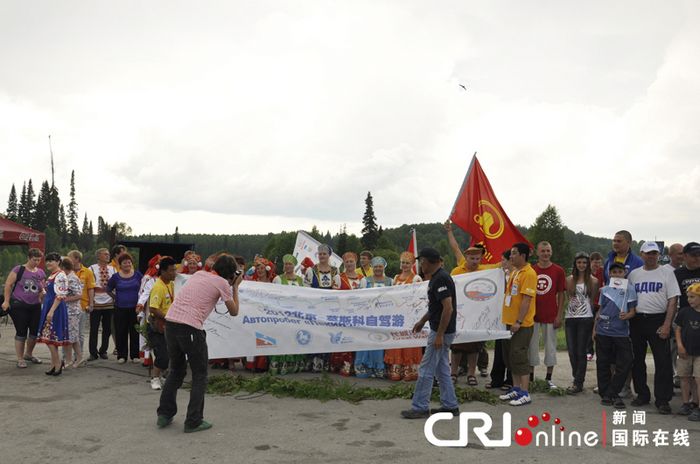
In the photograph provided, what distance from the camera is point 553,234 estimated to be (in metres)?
84.1

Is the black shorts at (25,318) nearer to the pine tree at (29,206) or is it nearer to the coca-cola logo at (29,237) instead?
the coca-cola logo at (29,237)

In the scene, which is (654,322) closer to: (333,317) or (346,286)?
(333,317)

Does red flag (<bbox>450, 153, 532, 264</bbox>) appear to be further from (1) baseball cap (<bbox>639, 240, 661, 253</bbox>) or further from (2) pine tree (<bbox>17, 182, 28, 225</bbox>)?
(2) pine tree (<bbox>17, 182, 28, 225</bbox>)

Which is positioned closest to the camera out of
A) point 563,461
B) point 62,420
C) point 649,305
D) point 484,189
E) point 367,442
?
point 563,461

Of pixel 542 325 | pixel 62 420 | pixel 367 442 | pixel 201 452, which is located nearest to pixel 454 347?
pixel 542 325

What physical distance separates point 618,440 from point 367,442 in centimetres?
258

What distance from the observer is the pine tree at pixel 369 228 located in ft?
312

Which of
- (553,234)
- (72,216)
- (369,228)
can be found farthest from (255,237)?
(553,234)

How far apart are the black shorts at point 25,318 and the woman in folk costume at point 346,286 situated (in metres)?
5.19

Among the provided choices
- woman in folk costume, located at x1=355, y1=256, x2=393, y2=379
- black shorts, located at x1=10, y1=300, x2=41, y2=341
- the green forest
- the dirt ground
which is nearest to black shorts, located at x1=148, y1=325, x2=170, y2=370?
the dirt ground

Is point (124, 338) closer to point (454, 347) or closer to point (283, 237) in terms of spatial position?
point (454, 347)

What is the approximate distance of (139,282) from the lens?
399 inches

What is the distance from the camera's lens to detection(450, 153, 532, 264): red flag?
937 centimetres

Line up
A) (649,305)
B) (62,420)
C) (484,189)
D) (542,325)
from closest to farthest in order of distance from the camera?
1. (62,420)
2. (649,305)
3. (542,325)
4. (484,189)
